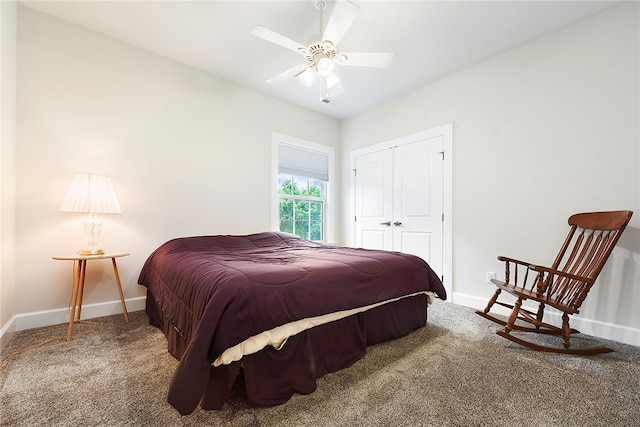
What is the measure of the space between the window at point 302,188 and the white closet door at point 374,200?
0.52 meters

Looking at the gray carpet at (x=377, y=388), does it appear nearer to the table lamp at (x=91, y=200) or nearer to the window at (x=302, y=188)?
the table lamp at (x=91, y=200)

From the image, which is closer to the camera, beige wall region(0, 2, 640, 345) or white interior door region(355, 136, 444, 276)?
beige wall region(0, 2, 640, 345)

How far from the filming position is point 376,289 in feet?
6.18

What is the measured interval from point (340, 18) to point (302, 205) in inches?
105

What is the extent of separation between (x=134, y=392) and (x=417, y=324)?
1.94 meters

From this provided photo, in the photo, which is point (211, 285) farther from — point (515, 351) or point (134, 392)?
point (515, 351)

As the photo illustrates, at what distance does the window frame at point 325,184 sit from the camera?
147 inches

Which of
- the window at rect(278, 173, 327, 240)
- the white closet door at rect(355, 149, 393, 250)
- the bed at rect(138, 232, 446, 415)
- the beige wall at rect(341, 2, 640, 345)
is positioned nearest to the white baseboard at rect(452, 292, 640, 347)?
the beige wall at rect(341, 2, 640, 345)

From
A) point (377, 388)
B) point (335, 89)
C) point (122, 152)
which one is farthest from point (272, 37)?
point (377, 388)

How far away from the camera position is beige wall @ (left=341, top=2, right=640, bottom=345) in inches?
84.2

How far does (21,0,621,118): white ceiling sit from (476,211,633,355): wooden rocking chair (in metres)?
1.71

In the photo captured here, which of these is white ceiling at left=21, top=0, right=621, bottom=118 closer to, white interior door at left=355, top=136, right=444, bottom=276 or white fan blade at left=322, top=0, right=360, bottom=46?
white fan blade at left=322, top=0, right=360, bottom=46

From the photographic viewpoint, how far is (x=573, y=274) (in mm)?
2051

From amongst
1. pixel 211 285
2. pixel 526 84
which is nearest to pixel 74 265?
pixel 211 285
